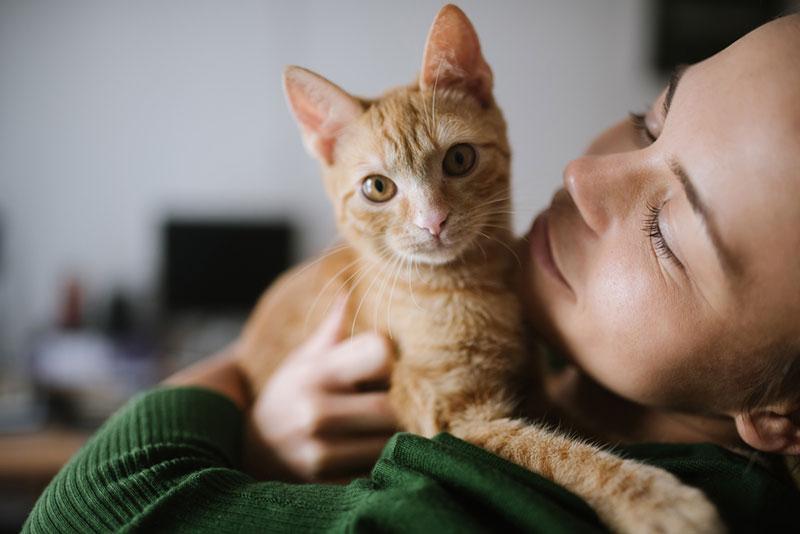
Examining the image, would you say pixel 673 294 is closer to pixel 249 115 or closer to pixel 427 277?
pixel 427 277

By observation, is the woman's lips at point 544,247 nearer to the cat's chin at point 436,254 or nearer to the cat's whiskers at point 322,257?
the cat's chin at point 436,254

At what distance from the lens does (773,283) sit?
812 millimetres

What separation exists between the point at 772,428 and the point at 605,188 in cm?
48

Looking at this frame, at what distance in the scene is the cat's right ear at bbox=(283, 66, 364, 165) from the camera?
4.16 feet

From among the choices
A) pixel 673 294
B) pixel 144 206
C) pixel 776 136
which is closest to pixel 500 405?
pixel 673 294

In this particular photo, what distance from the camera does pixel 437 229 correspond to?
3.76ft

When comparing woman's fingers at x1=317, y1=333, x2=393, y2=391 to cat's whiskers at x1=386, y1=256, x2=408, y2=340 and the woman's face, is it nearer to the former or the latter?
cat's whiskers at x1=386, y1=256, x2=408, y2=340

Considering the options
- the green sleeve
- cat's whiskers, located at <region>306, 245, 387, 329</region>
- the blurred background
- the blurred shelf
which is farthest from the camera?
the blurred background

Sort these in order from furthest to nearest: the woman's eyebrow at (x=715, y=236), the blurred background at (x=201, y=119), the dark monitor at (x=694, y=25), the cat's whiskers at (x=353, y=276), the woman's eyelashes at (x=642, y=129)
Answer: the dark monitor at (x=694, y=25) → the blurred background at (x=201, y=119) → the cat's whiskers at (x=353, y=276) → the woman's eyelashes at (x=642, y=129) → the woman's eyebrow at (x=715, y=236)

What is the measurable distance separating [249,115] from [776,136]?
169 inches

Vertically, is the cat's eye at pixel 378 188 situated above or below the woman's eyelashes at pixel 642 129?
below

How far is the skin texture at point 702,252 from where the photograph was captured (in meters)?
0.79

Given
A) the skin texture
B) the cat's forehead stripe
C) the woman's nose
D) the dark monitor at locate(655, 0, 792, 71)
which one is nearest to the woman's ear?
the skin texture

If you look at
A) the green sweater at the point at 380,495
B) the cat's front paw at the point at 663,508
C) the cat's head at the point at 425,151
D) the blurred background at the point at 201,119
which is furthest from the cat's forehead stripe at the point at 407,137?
the blurred background at the point at 201,119
